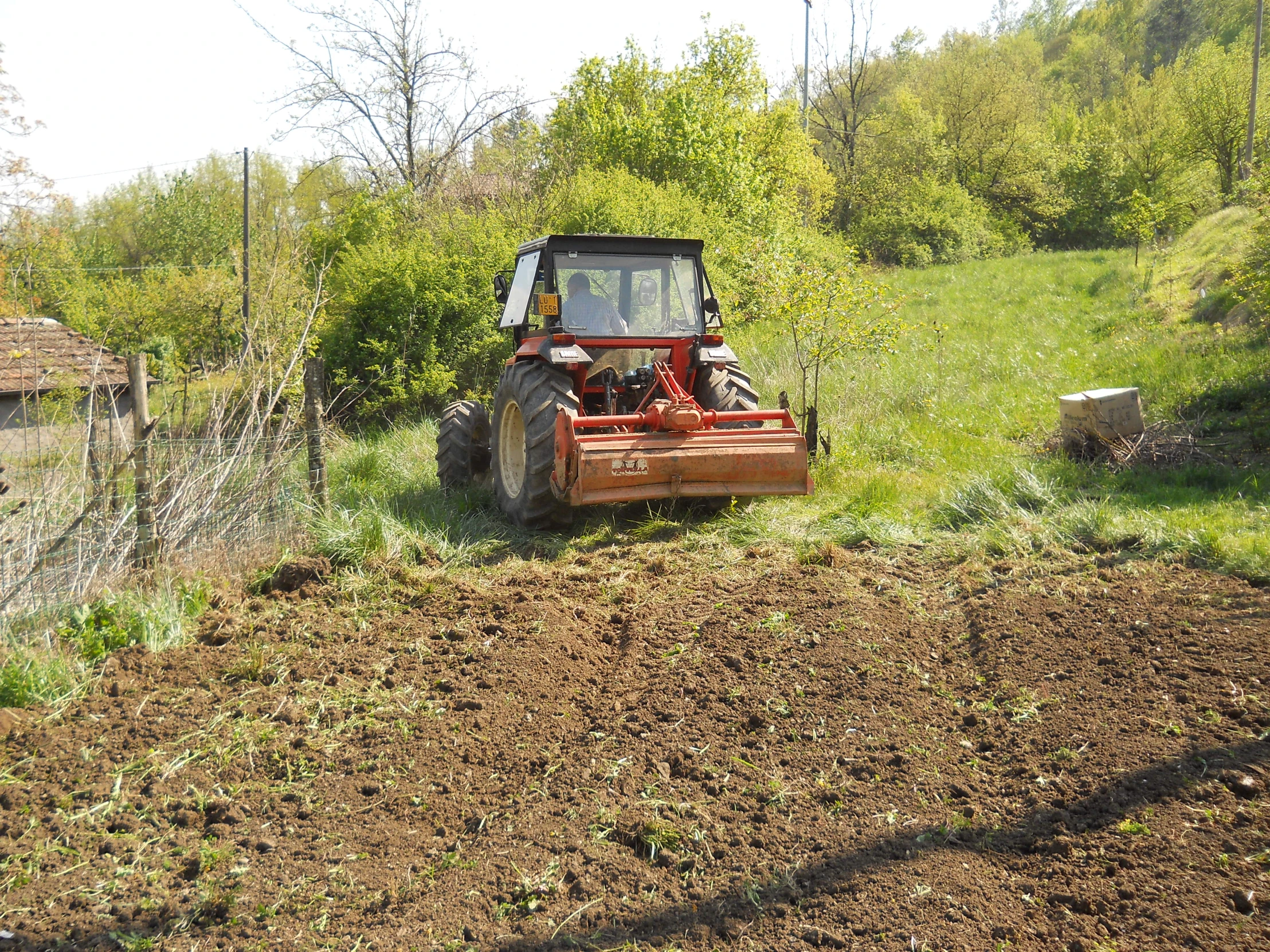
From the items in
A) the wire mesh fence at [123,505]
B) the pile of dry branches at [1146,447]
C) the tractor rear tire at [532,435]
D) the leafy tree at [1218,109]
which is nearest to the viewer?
the wire mesh fence at [123,505]

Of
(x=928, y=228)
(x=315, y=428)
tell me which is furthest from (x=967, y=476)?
(x=928, y=228)

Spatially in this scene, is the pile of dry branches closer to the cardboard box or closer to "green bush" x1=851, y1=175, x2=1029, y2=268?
the cardboard box

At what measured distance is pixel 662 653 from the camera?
183 inches

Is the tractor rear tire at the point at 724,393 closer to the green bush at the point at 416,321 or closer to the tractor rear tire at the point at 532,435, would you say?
the tractor rear tire at the point at 532,435

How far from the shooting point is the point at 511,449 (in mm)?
7531

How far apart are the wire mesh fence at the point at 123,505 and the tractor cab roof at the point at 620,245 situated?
2354mm

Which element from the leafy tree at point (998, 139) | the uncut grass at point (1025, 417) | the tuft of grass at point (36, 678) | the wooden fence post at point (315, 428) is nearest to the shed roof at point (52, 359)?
the wooden fence post at point (315, 428)

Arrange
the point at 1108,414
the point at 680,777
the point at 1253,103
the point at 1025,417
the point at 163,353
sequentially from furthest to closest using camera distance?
the point at 1253,103 < the point at 163,353 < the point at 1025,417 < the point at 1108,414 < the point at 680,777

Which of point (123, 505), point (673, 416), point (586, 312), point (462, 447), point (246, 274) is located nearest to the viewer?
point (123, 505)

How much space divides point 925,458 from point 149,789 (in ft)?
22.1

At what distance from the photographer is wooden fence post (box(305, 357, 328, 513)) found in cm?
639

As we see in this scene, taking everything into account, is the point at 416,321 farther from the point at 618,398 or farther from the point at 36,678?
the point at 36,678

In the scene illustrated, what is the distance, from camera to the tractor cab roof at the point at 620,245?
6.97m

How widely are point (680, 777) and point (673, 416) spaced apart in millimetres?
3273
